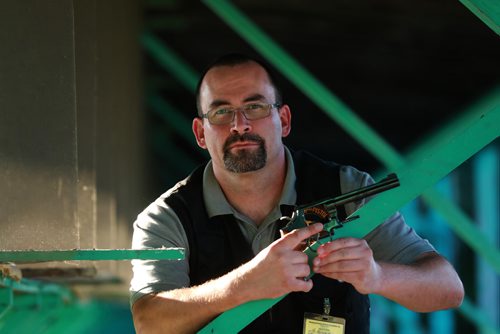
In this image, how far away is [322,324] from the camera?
3.16 meters

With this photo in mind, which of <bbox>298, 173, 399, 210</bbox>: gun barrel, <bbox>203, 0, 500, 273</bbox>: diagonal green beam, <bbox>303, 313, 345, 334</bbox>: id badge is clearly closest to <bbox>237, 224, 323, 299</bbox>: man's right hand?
<bbox>298, 173, 399, 210</bbox>: gun barrel

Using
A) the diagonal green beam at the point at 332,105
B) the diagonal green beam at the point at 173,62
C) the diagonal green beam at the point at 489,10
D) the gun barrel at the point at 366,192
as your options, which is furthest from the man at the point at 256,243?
the diagonal green beam at the point at 173,62

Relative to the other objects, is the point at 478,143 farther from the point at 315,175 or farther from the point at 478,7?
the point at 315,175

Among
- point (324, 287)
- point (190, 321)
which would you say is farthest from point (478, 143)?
point (190, 321)

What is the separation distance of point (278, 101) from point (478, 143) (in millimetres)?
808

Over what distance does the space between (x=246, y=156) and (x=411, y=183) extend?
66cm

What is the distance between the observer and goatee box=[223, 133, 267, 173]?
3.31 m

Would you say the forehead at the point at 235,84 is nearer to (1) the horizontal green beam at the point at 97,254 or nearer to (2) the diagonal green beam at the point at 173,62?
(1) the horizontal green beam at the point at 97,254

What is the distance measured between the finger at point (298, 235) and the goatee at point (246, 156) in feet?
2.02

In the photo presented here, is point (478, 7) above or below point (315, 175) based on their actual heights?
above

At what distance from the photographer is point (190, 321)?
2938 mm

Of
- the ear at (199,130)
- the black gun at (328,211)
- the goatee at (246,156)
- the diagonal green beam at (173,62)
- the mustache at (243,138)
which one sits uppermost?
the diagonal green beam at (173,62)

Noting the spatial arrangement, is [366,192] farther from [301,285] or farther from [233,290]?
[233,290]

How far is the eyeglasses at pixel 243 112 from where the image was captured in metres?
3.35
